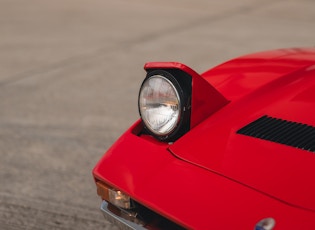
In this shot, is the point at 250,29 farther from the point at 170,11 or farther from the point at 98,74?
the point at 98,74

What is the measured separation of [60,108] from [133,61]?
6.45 feet

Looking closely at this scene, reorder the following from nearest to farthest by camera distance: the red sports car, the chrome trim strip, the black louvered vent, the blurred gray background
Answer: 1. the red sports car
2. the black louvered vent
3. the chrome trim strip
4. the blurred gray background

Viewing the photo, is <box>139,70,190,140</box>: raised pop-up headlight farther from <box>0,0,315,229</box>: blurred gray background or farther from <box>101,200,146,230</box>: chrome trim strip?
<box>0,0,315,229</box>: blurred gray background

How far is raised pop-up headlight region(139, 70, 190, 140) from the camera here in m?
1.88

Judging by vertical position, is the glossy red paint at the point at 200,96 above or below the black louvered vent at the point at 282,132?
above

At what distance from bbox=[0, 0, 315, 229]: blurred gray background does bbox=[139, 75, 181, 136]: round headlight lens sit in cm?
100

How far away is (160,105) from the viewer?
1.93 meters

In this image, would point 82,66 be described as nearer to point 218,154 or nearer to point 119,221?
point 119,221

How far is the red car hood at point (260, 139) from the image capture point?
5.18 feet

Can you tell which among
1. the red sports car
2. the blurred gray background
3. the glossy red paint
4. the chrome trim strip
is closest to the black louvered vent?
the red sports car

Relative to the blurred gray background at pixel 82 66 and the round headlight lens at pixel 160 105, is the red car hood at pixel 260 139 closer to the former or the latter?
the round headlight lens at pixel 160 105

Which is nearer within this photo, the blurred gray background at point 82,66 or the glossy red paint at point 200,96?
the glossy red paint at point 200,96

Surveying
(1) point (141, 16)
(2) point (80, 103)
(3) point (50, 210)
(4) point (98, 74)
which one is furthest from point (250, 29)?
(3) point (50, 210)

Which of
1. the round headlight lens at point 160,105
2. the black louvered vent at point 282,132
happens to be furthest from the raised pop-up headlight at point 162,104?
the black louvered vent at point 282,132
